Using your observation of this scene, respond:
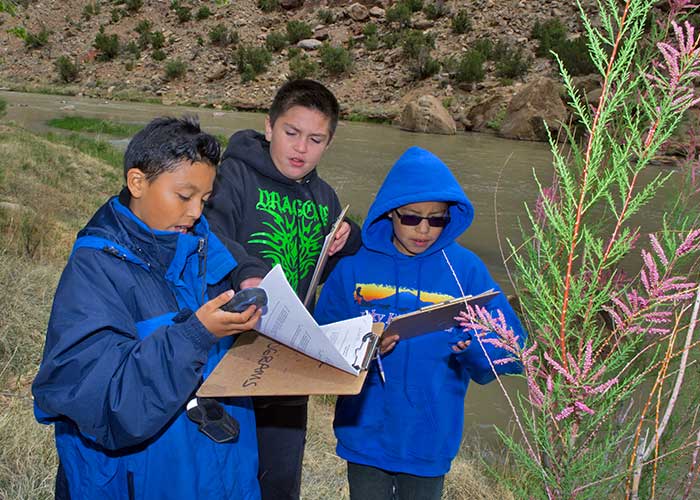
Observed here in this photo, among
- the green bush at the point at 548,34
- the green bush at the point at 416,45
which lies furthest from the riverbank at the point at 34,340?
the green bush at the point at 548,34

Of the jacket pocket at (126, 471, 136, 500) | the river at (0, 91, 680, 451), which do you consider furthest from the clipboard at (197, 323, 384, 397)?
the river at (0, 91, 680, 451)

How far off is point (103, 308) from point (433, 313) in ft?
2.71

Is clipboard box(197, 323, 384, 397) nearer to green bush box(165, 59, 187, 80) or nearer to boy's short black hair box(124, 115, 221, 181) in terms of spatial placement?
boy's short black hair box(124, 115, 221, 181)

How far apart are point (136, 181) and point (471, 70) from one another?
25.3m

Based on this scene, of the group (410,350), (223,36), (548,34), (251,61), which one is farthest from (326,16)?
(410,350)

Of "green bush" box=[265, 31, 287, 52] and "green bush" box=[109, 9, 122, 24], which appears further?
"green bush" box=[109, 9, 122, 24]

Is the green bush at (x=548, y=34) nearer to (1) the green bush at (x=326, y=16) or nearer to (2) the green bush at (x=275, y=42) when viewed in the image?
(1) the green bush at (x=326, y=16)

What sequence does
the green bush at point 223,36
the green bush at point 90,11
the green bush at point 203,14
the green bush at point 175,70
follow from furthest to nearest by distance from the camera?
the green bush at point 90,11 < the green bush at point 203,14 < the green bush at point 223,36 < the green bush at point 175,70

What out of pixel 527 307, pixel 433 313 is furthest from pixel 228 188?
pixel 527 307

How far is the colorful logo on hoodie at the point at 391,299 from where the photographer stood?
7.34 ft

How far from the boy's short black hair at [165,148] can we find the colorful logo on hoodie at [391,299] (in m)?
0.84

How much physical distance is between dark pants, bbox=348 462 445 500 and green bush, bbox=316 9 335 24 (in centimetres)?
3593

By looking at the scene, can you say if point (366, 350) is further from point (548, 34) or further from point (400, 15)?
point (400, 15)

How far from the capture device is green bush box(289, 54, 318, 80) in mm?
30250
